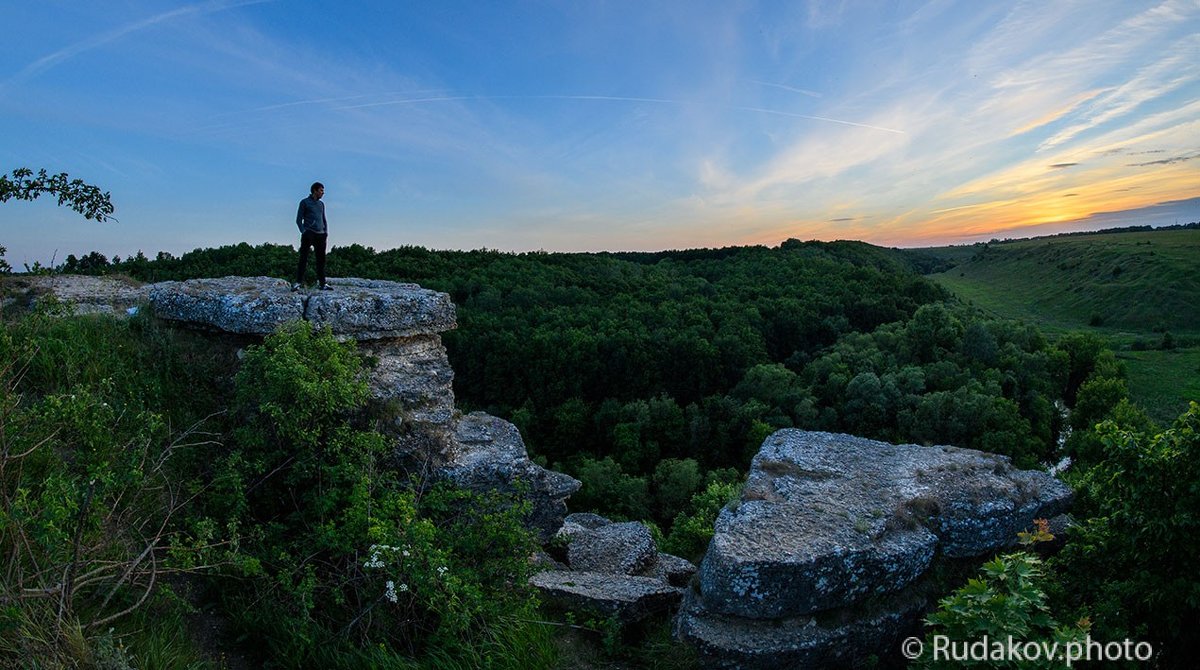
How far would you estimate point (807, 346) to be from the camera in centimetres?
4688

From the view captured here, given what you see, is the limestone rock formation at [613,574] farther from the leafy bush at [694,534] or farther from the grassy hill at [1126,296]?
the grassy hill at [1126,296]

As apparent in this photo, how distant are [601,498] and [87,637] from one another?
23896mm

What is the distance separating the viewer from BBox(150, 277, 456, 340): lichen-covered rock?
6.70 metres

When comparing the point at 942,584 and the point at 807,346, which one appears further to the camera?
the point at 807,346

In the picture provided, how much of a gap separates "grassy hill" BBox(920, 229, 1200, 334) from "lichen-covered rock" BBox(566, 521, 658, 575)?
64275mm

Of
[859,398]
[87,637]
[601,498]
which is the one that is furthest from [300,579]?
[859,398]

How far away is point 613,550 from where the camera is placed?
8117mm

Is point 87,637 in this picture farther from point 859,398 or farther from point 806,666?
point 859,398

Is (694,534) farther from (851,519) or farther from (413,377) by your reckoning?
(413,377)

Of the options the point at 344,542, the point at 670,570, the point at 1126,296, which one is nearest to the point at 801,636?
the point at 670,570

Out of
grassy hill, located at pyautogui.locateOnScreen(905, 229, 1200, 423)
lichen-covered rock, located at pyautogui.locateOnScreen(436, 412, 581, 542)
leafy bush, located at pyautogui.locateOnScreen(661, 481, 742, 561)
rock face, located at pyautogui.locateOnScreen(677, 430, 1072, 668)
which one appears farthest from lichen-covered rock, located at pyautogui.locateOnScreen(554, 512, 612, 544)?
grassy hill, located at pyautogui.locateOnScreen(905, 229, 1200, 423)

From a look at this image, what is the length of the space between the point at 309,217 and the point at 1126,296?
3038 inches

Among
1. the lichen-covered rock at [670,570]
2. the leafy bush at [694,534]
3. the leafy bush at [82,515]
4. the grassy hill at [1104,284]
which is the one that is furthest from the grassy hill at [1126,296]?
the leafy bush at [82,515]

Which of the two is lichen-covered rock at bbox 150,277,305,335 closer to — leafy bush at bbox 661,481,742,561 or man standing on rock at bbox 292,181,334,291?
man standing on rock at bbox 292,181,334,291
